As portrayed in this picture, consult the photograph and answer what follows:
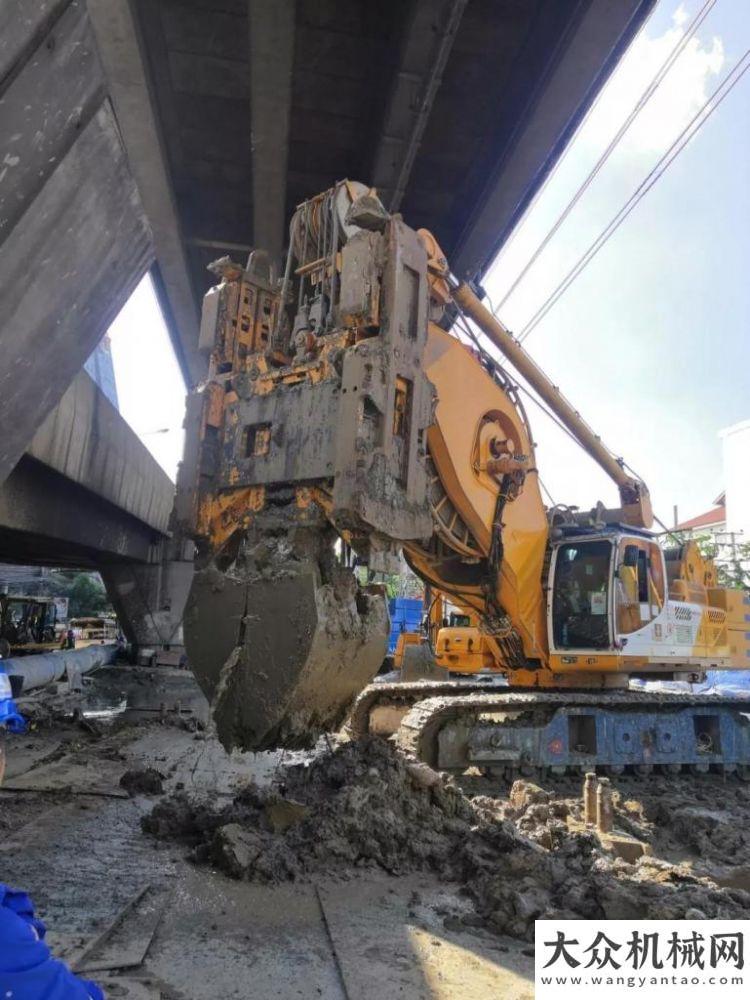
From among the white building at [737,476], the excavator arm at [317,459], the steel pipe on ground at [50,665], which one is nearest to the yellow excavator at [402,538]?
the excavator arm at [317,459]

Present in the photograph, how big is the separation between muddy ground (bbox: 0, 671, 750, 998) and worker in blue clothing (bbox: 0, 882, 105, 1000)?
4.52 feet

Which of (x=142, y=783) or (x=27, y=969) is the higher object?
(x=27, y=969)

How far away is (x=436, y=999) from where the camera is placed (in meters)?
3.04

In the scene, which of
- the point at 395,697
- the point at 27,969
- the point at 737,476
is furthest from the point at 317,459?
the point at 737,476

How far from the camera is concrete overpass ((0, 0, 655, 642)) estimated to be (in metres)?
2.77

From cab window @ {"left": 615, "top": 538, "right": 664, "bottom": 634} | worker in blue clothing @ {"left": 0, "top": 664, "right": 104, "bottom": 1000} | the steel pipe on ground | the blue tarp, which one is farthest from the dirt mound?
cab window @ {"left": 615, "top": 538, "right": 664, "bottom": 634}

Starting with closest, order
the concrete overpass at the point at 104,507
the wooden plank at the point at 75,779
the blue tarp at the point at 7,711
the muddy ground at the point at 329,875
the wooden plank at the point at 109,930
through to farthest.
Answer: the blue tarp at the point at 7,711
the wooden plank at the point at 109,930
the muddy ground at the point at 329,875
the wooden plank at the point at 75,779
the concrete overpass at the point at 104,507

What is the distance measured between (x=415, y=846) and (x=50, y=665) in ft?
31.6

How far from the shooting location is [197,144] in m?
9.43

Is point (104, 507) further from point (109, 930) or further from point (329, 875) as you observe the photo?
point (109, 930)

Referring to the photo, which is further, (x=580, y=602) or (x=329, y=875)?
(x=580, y=602)

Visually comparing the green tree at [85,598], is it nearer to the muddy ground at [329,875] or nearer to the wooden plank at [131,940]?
the muddy ground at [329,875]

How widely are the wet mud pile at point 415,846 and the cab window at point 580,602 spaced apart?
2.70 m

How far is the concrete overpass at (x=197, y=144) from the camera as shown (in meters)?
2.77
